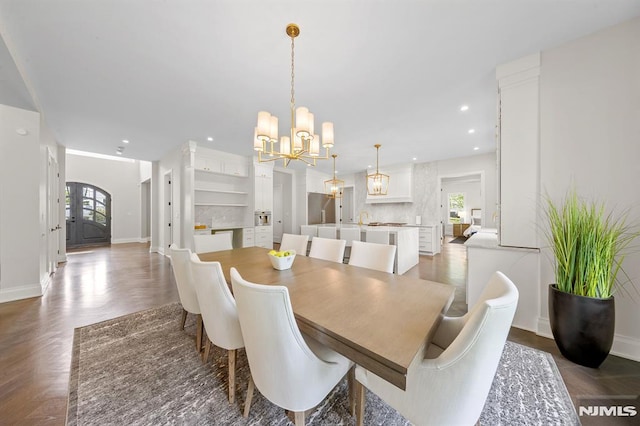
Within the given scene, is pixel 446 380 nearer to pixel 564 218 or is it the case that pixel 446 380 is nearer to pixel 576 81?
pixel 564 218

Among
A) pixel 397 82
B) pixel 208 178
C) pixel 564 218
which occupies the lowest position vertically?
pixel 564 218

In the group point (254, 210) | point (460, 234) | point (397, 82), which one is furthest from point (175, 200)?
point (460, 234)

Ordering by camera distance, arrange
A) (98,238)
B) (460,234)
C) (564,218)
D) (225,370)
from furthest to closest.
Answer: (460,234) → (98,238) → (564,218) → (225,370)

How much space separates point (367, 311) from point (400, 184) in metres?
6.42

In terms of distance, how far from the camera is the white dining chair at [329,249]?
2.51 meters

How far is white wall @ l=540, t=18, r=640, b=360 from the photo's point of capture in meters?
1.82

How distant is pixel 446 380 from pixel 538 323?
→ 216cm

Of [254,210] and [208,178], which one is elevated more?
[208,178]

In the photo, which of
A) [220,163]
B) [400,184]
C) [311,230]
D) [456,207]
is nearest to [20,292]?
[220,163]

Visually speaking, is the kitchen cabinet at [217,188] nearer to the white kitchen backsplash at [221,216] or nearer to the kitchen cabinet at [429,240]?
the white kitchen backsplash at [221,216]

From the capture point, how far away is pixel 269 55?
2.13 meters

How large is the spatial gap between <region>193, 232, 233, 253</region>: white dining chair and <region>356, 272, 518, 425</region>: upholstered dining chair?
121 inches

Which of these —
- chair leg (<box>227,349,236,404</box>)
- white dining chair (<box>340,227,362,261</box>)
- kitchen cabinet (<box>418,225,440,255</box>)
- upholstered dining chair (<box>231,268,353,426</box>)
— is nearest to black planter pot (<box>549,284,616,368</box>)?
upholstered dining chair (<box>231,268,353,426</box>)

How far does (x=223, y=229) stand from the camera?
550cm
